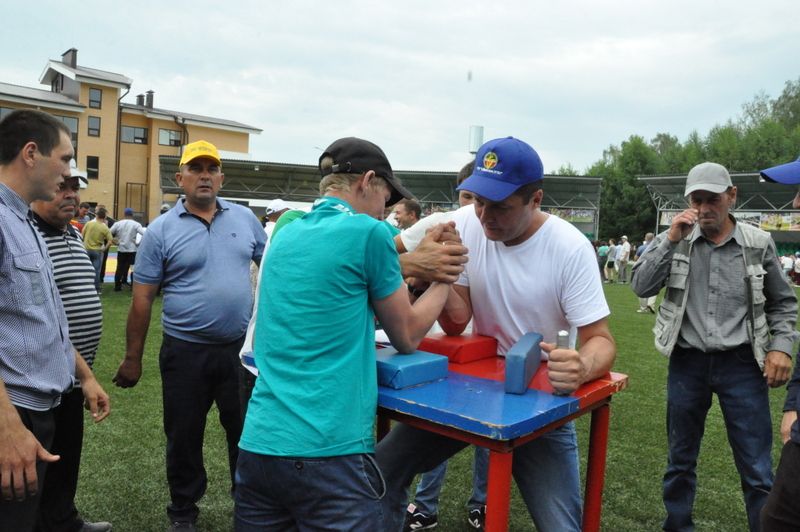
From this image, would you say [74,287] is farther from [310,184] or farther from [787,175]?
[310,184]

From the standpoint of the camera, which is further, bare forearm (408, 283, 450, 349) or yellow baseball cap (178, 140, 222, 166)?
yellow baseball cap (178, 140, 222, 166)

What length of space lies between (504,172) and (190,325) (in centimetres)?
211

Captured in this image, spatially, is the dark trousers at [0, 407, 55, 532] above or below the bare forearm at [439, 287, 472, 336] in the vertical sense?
below

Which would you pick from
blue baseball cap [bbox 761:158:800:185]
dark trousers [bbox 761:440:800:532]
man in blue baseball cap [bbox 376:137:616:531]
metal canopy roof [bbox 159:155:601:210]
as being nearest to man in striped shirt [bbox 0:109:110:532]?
man in blue baseball cap [bbox 376:137:616:531]

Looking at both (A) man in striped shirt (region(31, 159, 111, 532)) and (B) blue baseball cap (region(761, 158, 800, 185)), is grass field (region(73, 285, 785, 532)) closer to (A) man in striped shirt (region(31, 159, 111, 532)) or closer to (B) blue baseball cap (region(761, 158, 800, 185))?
(A) man in striped shirt (region(31, 159, 111, 532))

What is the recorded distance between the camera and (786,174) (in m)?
2.35

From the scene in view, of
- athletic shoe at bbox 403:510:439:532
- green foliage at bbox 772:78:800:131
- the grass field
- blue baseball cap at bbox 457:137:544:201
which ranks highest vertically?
green foliage at bbox 772:78:800:131

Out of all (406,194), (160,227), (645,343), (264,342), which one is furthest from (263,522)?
(645,343)

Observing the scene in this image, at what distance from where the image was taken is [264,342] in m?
1.95

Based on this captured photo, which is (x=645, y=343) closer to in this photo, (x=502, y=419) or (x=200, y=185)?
(x=200, y=185)

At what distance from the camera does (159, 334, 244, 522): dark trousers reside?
354 cm

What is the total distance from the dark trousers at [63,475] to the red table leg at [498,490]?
94.4 inches

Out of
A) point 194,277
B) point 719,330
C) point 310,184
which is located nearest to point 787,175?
point 719,330

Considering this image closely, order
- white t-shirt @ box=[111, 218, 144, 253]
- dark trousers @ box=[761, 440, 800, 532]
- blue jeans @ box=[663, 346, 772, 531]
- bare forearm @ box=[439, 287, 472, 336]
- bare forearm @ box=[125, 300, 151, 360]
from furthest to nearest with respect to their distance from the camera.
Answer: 1. white t-shirt @ box=[111, 218, 144, 253]
2. bare forearm @ box=[125, 300, 151, 360]
3. blue jeans @ box=[663, 346, 772, 531]
4. bare forearm @ box=[439, 287, 472, 336]
5. dark trousers @ box=[761, 440, 800, 532]
